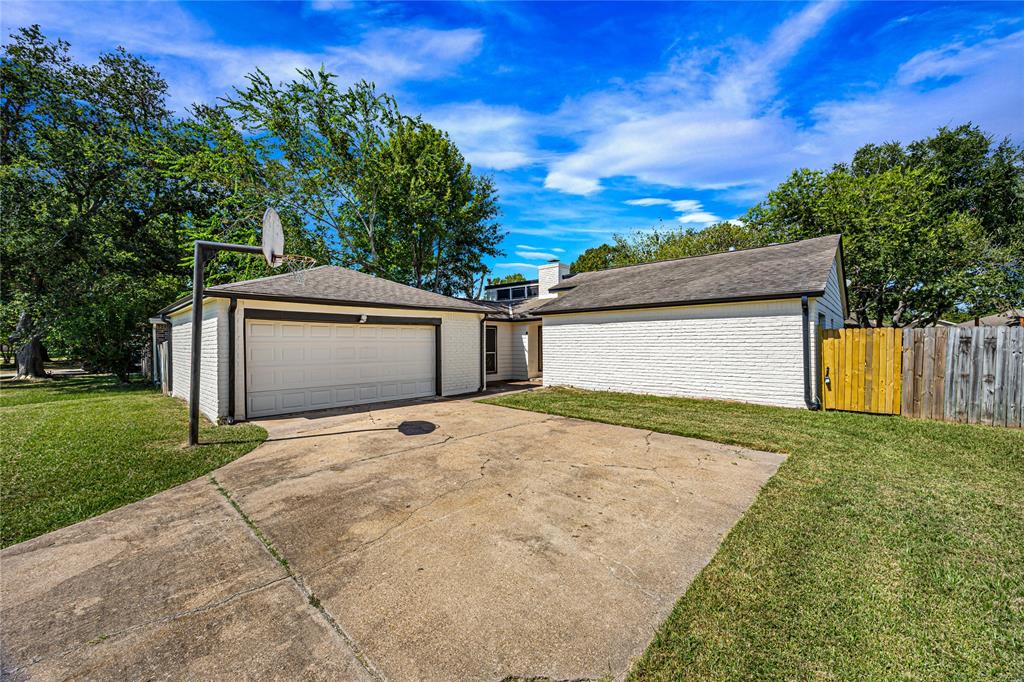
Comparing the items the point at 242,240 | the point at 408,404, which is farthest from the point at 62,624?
the point at 242,240

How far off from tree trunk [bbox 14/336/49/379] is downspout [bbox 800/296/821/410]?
28317 millimetres

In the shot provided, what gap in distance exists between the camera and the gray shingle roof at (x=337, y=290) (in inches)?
324

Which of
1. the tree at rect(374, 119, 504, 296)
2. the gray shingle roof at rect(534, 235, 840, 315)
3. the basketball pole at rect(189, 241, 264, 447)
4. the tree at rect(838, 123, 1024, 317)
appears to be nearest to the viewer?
the basketball pole at rect(189, 241, 264, 447)

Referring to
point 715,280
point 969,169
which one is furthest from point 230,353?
point 969,169

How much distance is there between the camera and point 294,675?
1956 millimetres

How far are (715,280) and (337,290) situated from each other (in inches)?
404

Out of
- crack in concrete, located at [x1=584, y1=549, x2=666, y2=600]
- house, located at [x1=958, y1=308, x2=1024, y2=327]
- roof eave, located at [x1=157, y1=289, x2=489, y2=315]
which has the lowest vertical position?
crack in concrete, located at [x1=584, y1=549, x2=666, y2=600]

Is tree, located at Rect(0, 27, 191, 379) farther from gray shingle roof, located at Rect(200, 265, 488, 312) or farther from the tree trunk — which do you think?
gray shingle roof, located at Rect(200, 265, 488, 312)

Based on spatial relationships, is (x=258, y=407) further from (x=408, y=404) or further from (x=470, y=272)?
(x=470, y=272)

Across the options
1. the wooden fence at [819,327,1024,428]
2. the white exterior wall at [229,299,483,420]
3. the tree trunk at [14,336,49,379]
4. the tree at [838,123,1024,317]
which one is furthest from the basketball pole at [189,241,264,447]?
the tree at [838,123,1024,317]

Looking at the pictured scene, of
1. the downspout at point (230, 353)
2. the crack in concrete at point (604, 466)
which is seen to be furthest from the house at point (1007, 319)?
the downspout at point (230, 353)

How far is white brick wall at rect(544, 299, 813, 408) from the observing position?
356 inches

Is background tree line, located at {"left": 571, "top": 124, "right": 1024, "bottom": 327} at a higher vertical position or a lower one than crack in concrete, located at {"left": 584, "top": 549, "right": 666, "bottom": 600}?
higher

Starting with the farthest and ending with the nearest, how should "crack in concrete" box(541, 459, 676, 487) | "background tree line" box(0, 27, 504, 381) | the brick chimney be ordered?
the brick chimney → "background tree line" box(0, 27, 504, 381) → "crack in concrete" box(541, 459, 676, 487)
